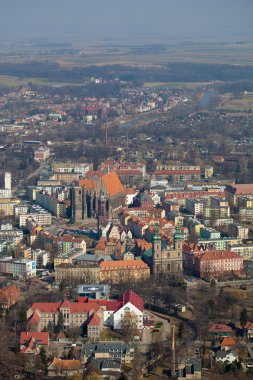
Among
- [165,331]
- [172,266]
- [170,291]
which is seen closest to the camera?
[165,331]

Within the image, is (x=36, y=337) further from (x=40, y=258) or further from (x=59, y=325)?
(x=40, y=258)

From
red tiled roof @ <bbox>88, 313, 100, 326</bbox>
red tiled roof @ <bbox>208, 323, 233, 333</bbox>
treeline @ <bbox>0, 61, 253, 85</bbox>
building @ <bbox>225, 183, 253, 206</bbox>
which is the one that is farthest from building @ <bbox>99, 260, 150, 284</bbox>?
treeline @ <bbox>0, 61, 253, 85</bbox>

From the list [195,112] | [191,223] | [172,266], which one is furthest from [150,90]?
[172,266]

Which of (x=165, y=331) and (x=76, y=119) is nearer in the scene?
(x=165, y=331)

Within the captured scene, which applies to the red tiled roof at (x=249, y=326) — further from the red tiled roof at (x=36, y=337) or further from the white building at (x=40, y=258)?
the white building at (x=40, y=258)

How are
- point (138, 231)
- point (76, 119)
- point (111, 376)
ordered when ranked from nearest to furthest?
point (111, 376)
point (138, 231)
point (76, 119)

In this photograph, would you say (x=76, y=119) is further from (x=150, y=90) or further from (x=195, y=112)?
(x=150, y=90)

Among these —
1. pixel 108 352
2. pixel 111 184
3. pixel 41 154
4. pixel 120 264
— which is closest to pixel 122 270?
pixel 120 264
